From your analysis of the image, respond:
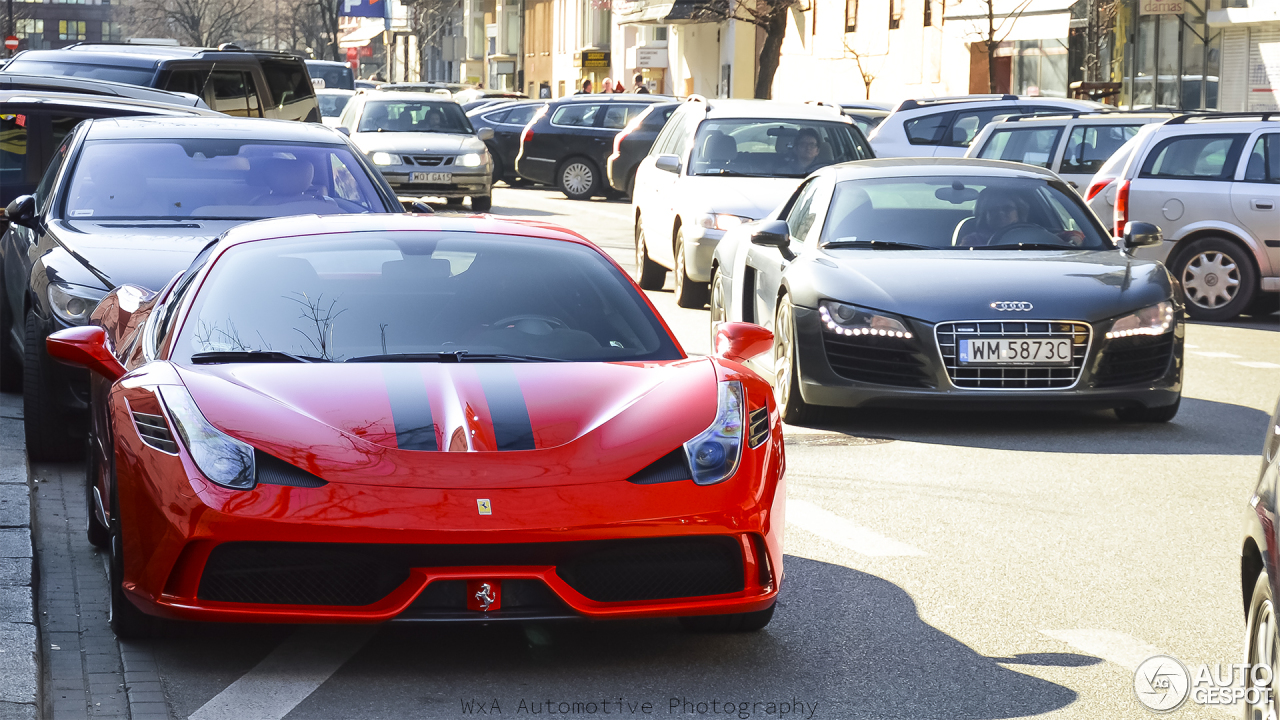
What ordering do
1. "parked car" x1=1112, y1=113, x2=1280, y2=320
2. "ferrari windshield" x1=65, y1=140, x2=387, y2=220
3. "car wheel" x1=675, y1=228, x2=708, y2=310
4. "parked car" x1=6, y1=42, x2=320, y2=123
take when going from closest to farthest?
"ferrari windshield" x1=65, y1=140, x2=387, y2=220 < "car wheel" x1=675, y1=228, x2=708, y2=310 < "parked car" x1=1112, y1=113, x2=1280, y2=320 < "parked car" x1=6, y1=42, x2=320, y2=123

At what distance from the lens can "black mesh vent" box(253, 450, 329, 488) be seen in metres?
4.69

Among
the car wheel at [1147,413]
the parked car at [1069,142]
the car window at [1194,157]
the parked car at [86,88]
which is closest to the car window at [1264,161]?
the car window at [1194,157]

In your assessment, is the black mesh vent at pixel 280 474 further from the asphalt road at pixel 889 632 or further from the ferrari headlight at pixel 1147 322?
the ferrari headlight at pixel 1147 322

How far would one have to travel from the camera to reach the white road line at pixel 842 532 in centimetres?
658

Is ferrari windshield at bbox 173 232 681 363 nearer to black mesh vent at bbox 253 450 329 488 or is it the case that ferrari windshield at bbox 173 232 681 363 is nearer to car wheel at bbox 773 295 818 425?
black mesh vent at bbox 253 450 329 488

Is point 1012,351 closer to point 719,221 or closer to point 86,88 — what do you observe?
point 719,221

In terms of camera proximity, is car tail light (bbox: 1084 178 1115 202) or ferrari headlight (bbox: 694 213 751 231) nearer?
ferrari headlight (bbox: 694 213 751 231)

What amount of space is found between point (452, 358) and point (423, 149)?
2160 cm

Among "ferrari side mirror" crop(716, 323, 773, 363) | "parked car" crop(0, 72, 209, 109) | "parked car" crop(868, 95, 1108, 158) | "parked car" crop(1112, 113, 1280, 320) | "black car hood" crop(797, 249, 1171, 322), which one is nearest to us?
"ferrari side mirror" crop(716, 323, 773, 363)

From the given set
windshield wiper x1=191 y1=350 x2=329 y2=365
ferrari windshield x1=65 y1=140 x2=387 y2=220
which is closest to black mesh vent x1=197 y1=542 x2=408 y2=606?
windshield wiper x1=191 y1=350 x2=329 y2=365

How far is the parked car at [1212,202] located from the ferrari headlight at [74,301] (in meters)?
9.90

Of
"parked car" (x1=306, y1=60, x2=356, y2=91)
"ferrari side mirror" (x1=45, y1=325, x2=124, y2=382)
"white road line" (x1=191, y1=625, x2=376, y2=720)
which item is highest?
"parked car" (x1=306, y1=60, x2=356, y2=91)

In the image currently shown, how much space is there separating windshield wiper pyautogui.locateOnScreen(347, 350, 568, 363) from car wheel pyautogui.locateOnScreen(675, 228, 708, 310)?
9.56 metres

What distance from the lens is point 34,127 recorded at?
12359 mm
